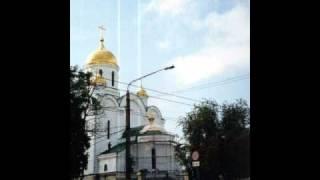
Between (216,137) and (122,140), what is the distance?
15.1 feet

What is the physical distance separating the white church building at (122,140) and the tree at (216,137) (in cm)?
257

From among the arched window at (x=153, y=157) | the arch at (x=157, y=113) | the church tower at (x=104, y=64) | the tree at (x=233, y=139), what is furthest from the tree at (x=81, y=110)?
the arched window at (x=153, y=157)

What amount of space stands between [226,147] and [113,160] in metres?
5.04

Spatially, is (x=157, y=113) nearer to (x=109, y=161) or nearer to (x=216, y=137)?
(x=109, y=161)

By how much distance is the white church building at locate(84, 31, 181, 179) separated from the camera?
14711mm

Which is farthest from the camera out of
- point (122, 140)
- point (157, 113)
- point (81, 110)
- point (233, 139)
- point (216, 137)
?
point (157, 113)

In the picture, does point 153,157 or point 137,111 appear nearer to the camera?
point 153,157

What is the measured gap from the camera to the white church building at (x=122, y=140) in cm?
1471

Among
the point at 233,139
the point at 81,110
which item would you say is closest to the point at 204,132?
the point at 233,139

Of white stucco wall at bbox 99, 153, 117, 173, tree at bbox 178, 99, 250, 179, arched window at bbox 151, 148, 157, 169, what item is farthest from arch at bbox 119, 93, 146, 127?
tree at bbox 178, 99, 250, 179

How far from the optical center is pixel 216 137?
38.4 ft

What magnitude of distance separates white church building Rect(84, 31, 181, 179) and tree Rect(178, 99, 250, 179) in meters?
2.57

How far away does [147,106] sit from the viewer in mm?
15547
